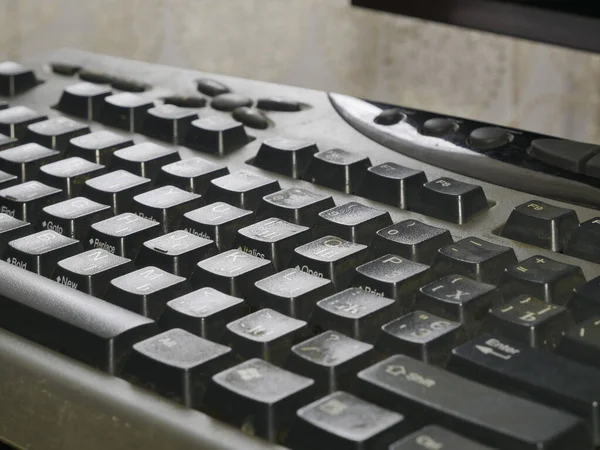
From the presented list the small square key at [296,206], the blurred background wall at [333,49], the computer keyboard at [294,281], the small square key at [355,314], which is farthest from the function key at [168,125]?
the blurred background wall at [333,49]

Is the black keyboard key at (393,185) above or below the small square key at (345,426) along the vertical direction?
above

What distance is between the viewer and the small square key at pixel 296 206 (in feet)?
1.48

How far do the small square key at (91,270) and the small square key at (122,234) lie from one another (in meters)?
0.01

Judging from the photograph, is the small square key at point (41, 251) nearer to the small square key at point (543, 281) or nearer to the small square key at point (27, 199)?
the small square key at point (27, 199)

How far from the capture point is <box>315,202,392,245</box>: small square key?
1.42 feet

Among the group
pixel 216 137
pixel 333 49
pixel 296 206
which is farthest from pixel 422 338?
pixel 333 49

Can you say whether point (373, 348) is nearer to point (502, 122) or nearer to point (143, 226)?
point (143, 226)

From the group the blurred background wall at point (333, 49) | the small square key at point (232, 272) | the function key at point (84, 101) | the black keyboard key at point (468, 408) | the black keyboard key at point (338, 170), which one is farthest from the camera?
the blurred background wall at point (333, 49)

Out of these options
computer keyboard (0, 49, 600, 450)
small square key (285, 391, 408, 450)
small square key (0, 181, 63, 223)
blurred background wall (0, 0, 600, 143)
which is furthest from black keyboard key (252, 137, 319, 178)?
blurred background wall (0, 0, 600, 143)

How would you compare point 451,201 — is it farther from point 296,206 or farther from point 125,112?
point 125,112

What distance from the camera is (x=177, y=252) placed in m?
0.41

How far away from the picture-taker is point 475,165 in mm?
507

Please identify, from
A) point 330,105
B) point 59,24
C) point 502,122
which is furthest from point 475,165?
point 59,24

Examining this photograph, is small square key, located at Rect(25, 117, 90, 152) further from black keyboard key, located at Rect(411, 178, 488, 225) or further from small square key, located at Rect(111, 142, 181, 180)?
black keyboard key, located at Rect(411, 178, 488, 225)
